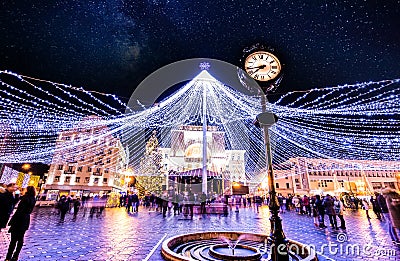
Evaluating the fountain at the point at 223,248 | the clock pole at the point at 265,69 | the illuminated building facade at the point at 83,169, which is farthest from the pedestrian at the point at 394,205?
the illuminated building facade at the point at 83,169

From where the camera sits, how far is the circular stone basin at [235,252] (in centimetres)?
427

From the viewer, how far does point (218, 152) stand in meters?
51.3

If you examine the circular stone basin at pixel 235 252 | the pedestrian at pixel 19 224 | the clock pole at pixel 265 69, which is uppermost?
the clock pole at pixel 265 69

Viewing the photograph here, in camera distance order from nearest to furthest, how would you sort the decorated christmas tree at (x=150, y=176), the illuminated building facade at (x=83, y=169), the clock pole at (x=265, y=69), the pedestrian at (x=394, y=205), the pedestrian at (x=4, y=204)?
the clock pole at (x=265, y=69)
the pedestrian at (x=4, y=204)
the pedestrian at (x=394, y=205)
the decorated christmas tree at (x=150, y=176)
the illuminated building facade at (x=83, y=169)

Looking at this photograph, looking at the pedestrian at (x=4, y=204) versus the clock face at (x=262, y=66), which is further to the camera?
the pedestrian at (x=4, y=204)

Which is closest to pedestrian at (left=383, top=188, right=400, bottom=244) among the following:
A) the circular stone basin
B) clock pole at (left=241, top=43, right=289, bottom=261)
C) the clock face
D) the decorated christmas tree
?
the circular stone basin

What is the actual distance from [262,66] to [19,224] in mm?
5832

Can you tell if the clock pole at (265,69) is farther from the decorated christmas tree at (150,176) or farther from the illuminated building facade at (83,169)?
the illuminated building facade at (83,169)

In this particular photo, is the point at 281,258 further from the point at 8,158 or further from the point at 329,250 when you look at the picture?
the point at 8,158

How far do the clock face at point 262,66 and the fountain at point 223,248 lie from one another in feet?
9.88

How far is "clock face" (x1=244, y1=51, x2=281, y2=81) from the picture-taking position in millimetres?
3709

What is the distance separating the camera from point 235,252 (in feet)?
16.1

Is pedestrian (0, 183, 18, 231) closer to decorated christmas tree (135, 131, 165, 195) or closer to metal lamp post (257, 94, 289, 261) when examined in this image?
metal lamp post (257, 94, 289, 261)

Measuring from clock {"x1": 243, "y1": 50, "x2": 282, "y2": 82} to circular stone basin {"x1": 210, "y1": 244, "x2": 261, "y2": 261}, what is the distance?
11.9 ft
